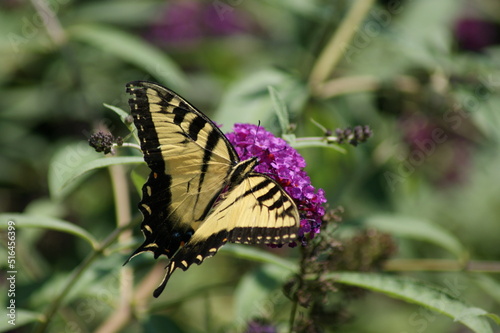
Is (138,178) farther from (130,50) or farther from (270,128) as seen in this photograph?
(130,50)

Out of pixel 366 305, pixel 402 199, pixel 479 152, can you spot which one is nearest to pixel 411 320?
pixel 366 305

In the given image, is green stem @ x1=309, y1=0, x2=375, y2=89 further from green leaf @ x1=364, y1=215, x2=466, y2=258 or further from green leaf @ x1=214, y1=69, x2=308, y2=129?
green leaf @ x1=364, y1=215, x2=466, y2=258

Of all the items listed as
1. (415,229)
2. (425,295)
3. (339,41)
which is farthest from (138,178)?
(339,41)

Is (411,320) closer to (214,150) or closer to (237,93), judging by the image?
(237,93)

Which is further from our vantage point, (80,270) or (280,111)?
(80,270)

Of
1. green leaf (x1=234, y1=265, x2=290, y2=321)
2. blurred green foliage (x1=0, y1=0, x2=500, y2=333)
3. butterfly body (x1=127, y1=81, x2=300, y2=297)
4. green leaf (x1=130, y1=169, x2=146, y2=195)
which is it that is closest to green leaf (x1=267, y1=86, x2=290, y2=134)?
blurred green foliage (x1=0, y1=0, x2=500, y2=333)

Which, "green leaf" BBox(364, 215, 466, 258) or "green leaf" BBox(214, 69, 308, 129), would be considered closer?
"green leaf" BBox(214, 69, 308, 129)

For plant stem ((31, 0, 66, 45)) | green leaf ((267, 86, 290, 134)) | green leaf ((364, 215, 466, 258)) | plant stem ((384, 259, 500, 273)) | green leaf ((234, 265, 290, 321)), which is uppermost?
green leaf ((267, 86, 290, 134))
